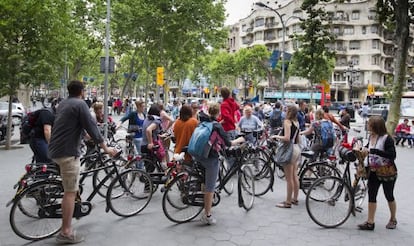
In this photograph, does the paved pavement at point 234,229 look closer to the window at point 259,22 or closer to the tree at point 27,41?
the tree at point 27,41

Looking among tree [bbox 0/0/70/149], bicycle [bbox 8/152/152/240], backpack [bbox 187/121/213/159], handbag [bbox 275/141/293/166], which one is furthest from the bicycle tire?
tree [bbox 0/0/70/149]

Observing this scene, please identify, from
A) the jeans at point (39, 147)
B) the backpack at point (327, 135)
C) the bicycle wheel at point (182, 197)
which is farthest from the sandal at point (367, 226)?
the jeans at point (39, 147)

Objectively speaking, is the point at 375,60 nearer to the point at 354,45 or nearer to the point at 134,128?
the point at 354,45

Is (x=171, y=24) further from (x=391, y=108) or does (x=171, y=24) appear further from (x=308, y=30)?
(x=391, y=108)

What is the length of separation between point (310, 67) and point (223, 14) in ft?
33.6

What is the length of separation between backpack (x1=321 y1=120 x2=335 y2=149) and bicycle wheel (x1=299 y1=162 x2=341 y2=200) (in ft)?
4.42

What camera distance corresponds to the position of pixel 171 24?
2891 cm

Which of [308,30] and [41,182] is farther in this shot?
[308,30]

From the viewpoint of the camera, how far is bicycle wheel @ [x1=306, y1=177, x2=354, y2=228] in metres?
5.77

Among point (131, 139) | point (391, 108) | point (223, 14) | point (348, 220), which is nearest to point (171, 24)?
point (223, 14)

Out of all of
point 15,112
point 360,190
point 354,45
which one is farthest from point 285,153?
point 354,45

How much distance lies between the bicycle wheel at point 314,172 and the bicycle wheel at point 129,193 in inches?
106

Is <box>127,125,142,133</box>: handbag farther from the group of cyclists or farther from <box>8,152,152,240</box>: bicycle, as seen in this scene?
<box>8,152,152,240</box>: bicycle

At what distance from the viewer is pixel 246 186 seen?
6.57 m
